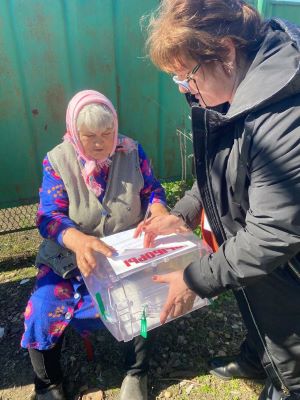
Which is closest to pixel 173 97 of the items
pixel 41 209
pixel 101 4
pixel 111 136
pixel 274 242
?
pixel 101 4

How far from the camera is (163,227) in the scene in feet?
6.50

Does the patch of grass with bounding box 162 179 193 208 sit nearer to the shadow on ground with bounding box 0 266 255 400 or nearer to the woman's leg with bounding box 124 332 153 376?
the shadow on ground with bounding box 0 266 255 400

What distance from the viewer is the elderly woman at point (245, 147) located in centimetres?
124

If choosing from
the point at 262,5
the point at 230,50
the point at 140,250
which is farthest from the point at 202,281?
the point at 262,5

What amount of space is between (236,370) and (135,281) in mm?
940

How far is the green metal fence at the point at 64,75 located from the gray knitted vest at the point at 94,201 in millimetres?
858

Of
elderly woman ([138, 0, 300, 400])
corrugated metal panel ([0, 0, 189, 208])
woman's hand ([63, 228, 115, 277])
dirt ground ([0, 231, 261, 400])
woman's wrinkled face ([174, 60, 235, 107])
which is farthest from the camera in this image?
corrugated metal panel ([0, 0, 189, 208])

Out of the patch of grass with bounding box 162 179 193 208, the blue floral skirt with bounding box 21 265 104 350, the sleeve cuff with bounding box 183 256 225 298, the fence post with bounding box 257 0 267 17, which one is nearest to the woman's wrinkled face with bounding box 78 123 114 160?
the blue floral skirt with bounding box 21 265 104 350

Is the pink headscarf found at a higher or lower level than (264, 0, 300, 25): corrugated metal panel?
lower

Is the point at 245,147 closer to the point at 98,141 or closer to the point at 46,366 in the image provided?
the point at 98,141

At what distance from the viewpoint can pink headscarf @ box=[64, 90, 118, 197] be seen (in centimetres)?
209

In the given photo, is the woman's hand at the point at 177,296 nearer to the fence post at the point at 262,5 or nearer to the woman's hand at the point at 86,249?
the woman's hand at the point at 86,249

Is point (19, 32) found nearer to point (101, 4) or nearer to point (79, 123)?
point (101, 4)

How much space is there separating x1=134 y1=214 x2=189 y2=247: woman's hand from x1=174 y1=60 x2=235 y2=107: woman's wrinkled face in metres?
0.73
